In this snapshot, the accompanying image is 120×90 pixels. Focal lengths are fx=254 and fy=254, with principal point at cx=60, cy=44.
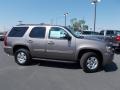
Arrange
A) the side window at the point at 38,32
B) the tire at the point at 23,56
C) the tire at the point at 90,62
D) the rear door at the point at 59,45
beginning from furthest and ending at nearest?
1. the tire at the point at 23,56
2. the side window at the point at 38,32
3. the rear door at the point at 59,45
4. the tire at the point at 90,62

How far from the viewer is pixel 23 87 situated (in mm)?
7312

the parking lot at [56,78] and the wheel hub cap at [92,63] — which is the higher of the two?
the wheel hub cap at [92,63]

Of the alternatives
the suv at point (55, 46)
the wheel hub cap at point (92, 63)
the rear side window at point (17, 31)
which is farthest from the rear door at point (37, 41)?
the wheel hub cap at point (92, 63)

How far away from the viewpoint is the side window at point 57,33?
34.1ft

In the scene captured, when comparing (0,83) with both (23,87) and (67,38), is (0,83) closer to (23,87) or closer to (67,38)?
(23,87)

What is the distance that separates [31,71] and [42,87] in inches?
104

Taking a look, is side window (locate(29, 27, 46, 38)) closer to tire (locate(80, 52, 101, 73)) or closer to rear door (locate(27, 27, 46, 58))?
rear door (locate(27, 27, 46, 58))

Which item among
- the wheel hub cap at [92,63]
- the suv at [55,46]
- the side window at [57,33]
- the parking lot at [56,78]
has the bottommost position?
the parking lot at [56,78]

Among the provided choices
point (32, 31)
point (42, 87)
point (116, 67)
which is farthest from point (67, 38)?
point (42, 87)

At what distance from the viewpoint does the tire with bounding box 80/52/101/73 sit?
32.4ft

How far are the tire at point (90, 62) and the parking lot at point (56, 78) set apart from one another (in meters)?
0.25

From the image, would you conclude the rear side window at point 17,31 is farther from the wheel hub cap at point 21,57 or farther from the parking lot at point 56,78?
the parking lot at point 56,78

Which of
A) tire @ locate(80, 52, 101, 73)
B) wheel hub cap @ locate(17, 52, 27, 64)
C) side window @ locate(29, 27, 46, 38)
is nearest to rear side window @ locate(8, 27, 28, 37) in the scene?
side window @ locate(29, 27, 46, 38)

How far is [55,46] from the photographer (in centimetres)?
1039
